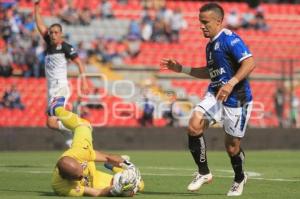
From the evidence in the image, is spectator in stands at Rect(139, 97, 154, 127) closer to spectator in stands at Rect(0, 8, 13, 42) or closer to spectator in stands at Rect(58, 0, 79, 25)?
spectator in stands at Rect(0, 8, 13, 42)

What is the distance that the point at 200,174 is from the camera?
10.5m

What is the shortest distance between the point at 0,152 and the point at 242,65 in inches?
469

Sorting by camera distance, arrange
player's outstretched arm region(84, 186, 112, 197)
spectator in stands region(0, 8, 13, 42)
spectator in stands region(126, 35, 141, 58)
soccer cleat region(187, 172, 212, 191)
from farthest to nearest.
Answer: spectator in stands region(126, 35, 141, 58), spectator in stands region(0, 8, 13, 42), soccer cleat region(187, 172, 212, 191), player's outstretched arm region(84, 186, 112, 197)

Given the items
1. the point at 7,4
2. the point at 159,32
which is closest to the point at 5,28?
the point at 7,4

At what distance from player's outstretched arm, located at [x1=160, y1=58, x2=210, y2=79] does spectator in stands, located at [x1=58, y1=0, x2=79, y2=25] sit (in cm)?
1911

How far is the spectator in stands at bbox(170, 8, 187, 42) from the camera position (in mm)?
31250

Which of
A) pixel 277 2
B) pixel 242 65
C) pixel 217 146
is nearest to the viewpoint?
pixel 242 65

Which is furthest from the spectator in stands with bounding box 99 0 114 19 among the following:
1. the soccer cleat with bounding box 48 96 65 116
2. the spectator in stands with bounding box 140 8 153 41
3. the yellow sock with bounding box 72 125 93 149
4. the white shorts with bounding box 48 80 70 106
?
the yellow sock with bounding box 72 125 93 149

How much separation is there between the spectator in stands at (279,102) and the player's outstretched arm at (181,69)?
1330 cm

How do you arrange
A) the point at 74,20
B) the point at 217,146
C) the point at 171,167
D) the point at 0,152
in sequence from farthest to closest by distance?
the point at 74,20
the point at 217,146
the point at 0,152
the point at 171,167

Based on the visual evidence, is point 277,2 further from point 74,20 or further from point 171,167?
point 171,167

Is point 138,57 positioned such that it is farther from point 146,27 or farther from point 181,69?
point 181,69

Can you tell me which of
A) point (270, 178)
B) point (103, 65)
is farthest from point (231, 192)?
point (103, 65)

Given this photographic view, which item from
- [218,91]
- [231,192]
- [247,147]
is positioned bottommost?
[247,147]
